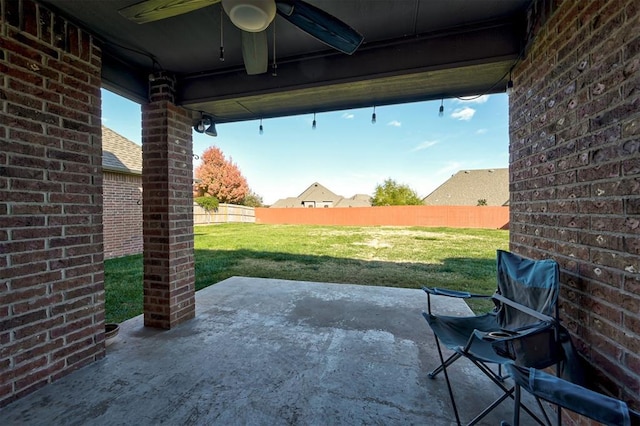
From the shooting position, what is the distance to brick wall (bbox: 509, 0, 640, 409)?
1126 millimetres

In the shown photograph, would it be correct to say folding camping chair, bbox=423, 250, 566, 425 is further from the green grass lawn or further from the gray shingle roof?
the gray shingle roof

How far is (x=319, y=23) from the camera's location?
1.47 m

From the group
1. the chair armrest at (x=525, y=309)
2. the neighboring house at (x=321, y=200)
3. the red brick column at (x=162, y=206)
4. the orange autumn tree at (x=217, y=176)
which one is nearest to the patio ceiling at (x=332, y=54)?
the red brick column at (x=162, y=206)

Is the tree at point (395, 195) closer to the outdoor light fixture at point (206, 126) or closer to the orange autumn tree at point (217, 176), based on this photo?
the orange autumn tree at point (217, 176)

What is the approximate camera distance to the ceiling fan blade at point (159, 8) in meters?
1.42

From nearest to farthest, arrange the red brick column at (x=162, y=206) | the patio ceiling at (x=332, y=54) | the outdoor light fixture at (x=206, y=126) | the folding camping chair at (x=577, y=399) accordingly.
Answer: the folding camping chair at (x=577, y=399) → the patio ceiling at (x=332, y=54) → the red brick column at (x=162, y=206) → the outdoor light fixture at (x=206, y=126)

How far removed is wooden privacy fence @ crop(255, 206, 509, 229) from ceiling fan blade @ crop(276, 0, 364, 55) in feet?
54.8

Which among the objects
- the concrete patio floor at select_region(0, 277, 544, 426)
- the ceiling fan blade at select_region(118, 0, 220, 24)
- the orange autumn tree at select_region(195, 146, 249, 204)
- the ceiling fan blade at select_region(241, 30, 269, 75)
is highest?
the orange autumn tree at select_region(195, 146, 249, 204)

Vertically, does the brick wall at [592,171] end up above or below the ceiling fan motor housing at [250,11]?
below

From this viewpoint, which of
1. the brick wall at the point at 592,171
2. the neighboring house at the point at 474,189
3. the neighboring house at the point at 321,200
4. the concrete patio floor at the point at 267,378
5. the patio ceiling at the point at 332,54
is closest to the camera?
the brick wall at the point at 592,171

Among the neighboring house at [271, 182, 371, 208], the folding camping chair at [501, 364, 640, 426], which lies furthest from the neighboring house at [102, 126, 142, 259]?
the neighboring house at [271, 182, 371, 208]

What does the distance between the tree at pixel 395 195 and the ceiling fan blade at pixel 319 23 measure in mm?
25847

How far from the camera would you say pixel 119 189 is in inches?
287

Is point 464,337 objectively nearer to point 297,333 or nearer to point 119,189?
point 297,333
